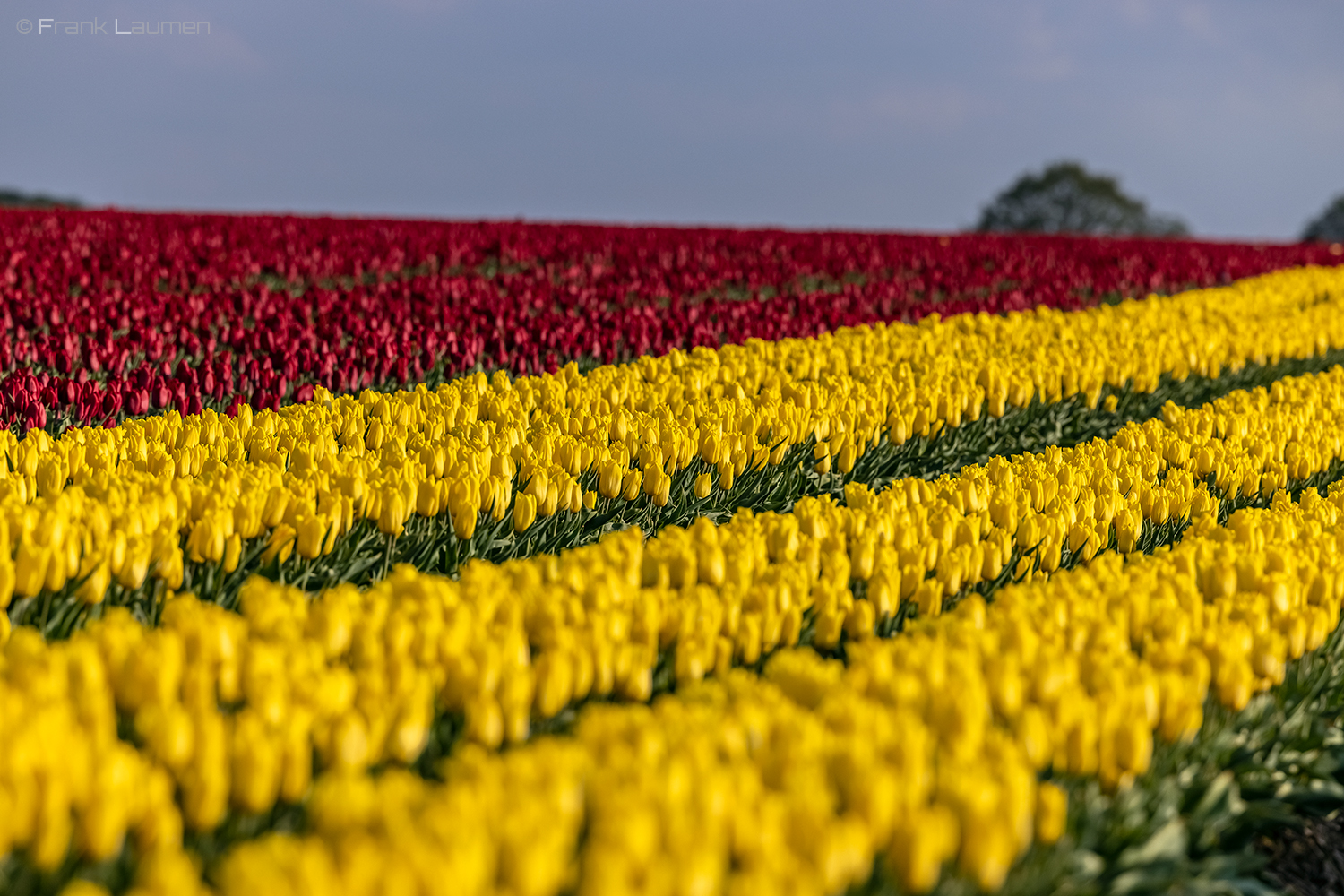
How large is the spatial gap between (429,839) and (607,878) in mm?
316

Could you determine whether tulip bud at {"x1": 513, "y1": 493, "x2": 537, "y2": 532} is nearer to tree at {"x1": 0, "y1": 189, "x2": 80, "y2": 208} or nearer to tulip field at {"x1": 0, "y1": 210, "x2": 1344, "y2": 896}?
tulip field at {"x1": 0, "y1": 210, "x2": 1344, "y2": 896}

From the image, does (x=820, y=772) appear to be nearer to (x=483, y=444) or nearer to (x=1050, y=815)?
(x=1050, y=815)

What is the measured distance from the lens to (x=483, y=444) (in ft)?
15.7

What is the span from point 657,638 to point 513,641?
0.53 meters

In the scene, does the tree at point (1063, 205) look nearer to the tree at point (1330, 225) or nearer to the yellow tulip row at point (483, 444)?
the tree at point (1330, 225)

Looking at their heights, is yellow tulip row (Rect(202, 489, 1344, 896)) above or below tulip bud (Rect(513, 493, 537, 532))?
below

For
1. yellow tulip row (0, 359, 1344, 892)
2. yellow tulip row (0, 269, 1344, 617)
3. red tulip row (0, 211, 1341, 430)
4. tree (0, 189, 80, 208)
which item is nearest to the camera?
yellow tulip row (0, 359, 1344, 892)

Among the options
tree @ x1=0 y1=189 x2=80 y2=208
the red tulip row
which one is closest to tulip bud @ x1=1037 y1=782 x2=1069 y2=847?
the red tulip row

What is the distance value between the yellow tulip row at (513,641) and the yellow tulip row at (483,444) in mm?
374

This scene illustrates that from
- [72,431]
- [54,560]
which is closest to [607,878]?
[54,560]

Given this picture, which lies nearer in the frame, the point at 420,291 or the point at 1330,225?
the point at 420,291

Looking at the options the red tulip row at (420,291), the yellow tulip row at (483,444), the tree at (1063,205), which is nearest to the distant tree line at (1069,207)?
the tree at (1063,205)

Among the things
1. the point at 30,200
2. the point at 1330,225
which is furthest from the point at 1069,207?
the point at 30,200

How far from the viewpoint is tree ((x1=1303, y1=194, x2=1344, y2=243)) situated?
180 feet
